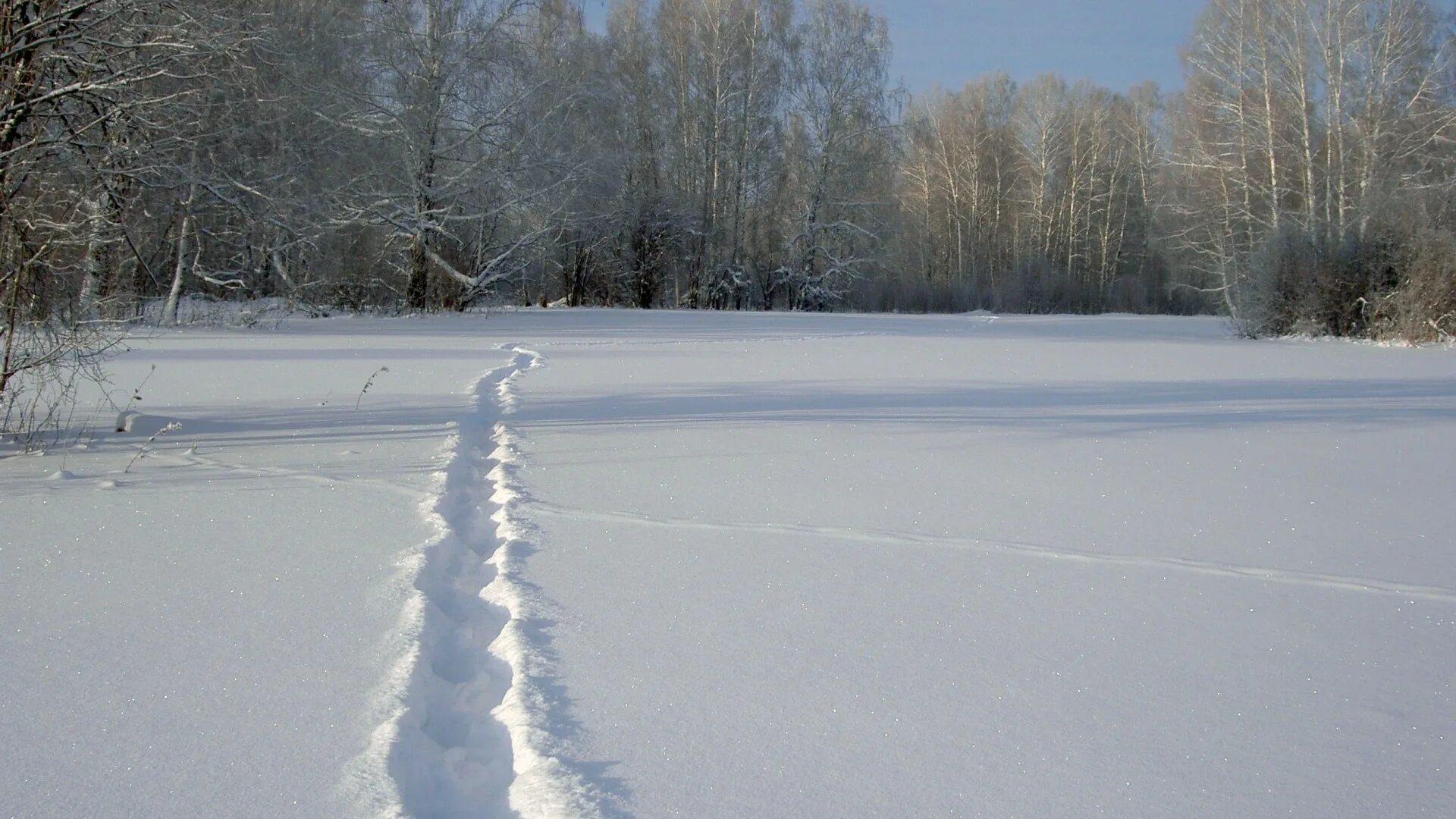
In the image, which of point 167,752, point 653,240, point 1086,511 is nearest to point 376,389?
point 1086,511

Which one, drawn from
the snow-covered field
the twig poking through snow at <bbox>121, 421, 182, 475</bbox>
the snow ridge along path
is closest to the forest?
the twig poking through snow at <bbox>121, 421, 182, 475</bbox>

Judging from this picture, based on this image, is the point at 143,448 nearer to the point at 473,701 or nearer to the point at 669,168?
the point at 473,701

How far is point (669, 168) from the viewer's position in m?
30.1

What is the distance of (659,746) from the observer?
7.22 feet

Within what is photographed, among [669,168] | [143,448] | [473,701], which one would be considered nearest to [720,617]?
[473,701]

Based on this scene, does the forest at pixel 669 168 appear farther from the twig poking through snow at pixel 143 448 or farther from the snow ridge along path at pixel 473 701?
the snow ridge along path at pixel 473 701

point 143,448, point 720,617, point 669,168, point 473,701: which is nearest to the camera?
point 473,701

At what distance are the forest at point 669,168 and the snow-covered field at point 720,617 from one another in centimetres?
189

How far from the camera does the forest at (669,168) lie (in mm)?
5555

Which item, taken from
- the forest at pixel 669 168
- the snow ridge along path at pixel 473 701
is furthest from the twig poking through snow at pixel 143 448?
the snow ridge along path at pixel 473 701

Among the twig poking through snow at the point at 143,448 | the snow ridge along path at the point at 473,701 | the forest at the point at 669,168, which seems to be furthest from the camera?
the forest at the point at 669,168

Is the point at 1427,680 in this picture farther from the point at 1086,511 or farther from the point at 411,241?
the point at 411,241

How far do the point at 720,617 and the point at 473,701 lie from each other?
0.87m

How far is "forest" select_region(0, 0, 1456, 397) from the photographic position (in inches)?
219
